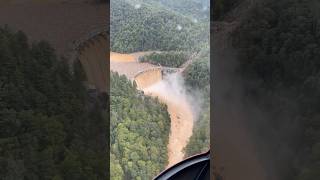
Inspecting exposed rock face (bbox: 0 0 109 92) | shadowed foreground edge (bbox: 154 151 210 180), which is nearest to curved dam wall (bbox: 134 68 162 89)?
shadowed foreground edge (bbox: 154 151 210 180)

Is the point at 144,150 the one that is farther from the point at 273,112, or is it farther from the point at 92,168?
the point at 273,112

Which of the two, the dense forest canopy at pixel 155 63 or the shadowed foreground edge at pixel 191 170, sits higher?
the dense forest canopy at pixel 155 63

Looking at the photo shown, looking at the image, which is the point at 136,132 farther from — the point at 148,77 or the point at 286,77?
the point at 286,77

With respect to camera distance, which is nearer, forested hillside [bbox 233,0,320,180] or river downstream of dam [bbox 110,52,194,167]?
forested hillside [bbox 233,0,320,180]

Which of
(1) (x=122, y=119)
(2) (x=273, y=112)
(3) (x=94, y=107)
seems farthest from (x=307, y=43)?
(1) (x=122, y=119)

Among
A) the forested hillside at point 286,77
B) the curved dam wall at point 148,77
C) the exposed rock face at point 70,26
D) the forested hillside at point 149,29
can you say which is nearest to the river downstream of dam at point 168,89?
the curved dam wall at point 148,77

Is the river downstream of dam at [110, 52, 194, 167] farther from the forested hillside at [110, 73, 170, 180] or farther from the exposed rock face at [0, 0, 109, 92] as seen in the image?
the exposed rock face at [0, 0, 109, 92]

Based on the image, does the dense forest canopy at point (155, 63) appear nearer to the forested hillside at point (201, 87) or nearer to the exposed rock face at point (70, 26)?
the forested hillside at point (201, 87)
